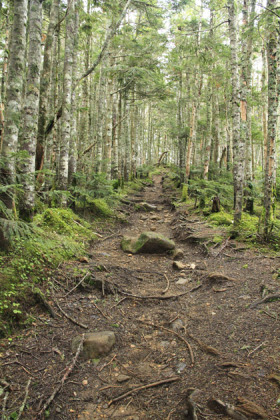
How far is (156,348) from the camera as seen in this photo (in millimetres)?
3920

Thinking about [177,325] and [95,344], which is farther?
[177,325]

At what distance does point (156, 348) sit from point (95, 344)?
3.00 feet

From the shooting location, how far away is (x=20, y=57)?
4.48m

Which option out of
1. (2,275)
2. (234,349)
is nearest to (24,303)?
(2,275)

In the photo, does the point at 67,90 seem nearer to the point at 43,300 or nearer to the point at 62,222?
the point at 62,222

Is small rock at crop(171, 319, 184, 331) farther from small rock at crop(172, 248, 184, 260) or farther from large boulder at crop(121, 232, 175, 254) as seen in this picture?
large boulder at crop(121, 232, 175, 254)

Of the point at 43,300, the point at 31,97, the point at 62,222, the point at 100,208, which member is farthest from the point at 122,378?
the point at 100,208

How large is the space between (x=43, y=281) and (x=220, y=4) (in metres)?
16.0

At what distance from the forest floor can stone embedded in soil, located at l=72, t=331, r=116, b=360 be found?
9 cm

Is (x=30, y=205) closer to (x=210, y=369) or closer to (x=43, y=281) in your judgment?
(x=43, y=281)

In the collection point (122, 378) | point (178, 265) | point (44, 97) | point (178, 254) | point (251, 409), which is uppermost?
point (44, 97)

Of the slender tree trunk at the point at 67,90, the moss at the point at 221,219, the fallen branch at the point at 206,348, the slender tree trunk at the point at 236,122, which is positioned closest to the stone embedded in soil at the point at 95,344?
the fallen branch at the point at 206,348

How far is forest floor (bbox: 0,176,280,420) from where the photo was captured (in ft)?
9.14

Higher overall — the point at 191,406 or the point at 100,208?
the point at 100,208
